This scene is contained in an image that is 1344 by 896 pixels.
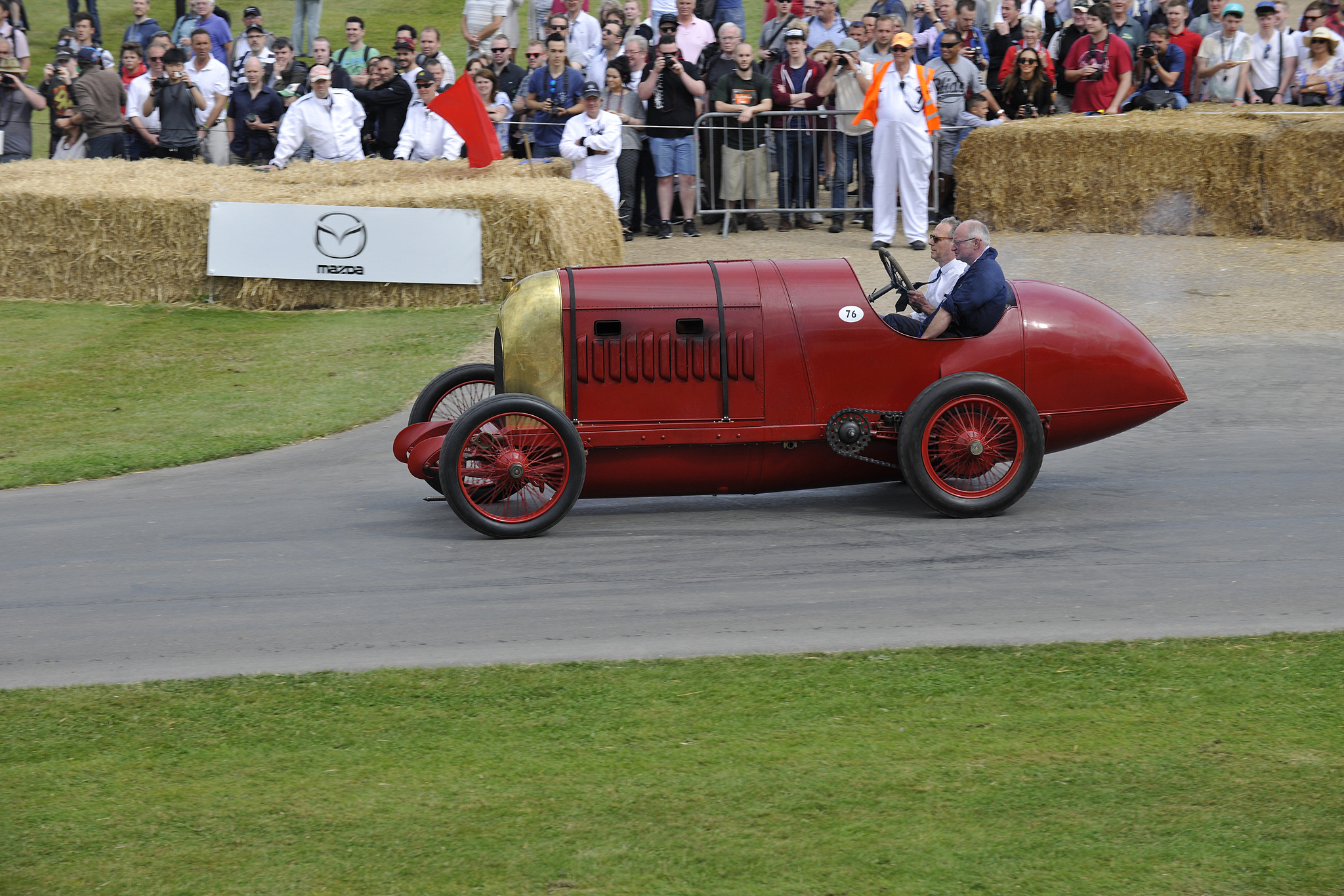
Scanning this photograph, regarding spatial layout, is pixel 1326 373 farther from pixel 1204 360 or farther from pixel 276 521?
pixel 276 521

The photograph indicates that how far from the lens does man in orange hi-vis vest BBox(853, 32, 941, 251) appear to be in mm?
15789

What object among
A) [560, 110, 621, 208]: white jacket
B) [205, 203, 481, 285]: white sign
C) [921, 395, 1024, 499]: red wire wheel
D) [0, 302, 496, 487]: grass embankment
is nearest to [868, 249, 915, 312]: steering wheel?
[921, 395, 1024, 499]: red wire wheel

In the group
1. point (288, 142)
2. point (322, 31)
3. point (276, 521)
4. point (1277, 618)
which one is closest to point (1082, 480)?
point (1277, 618)

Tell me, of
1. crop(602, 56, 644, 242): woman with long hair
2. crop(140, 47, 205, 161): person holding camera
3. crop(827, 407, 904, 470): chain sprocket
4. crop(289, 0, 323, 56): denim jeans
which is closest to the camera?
crop(827, 407, 904, 470): chain sprocket

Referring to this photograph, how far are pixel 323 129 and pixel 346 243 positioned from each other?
10.8ft

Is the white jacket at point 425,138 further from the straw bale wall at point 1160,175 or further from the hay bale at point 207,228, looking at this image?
the straw bale wall at point 1160,175

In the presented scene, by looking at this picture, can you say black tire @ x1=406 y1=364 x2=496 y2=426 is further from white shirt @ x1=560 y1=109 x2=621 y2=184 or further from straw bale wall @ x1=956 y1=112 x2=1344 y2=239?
straw bale wall @ x1=956 y1=112 x2=1344 y2=239

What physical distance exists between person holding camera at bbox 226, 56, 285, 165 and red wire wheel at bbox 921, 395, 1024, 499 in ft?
41.3

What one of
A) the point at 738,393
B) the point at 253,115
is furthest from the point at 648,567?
the point at 253,115

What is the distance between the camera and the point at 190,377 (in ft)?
40.2

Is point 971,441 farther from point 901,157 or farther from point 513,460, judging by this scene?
point 901,157

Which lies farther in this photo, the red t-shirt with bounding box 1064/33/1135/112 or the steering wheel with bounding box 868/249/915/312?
the red t-shirt with bounding box 1064/33/1135/112

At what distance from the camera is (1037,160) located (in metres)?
16.3

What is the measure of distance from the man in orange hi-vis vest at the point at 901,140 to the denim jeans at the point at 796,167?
916mm
